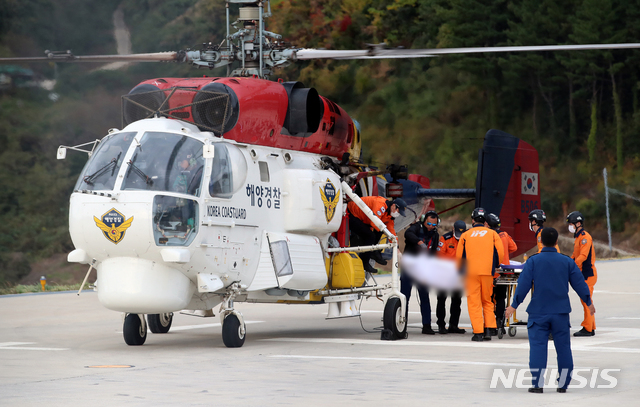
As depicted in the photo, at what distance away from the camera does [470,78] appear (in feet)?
167

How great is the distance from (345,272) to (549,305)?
17.6 feet

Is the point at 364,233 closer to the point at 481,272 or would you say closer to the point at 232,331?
the point at 481,272

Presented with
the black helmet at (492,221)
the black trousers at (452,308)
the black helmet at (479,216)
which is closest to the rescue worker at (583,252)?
the black helmet at (492,221)

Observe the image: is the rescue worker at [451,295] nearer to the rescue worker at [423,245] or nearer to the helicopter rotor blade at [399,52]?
the rescue worker at [423,245]

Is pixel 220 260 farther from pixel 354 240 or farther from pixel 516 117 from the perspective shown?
→ pixel 516 117

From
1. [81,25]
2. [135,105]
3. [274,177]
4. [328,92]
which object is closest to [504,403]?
[274,177]

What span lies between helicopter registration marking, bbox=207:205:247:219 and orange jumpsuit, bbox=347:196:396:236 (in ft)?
8.53

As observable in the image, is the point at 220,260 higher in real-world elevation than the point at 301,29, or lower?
lower

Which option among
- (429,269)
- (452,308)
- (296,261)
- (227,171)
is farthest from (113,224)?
(452,308)

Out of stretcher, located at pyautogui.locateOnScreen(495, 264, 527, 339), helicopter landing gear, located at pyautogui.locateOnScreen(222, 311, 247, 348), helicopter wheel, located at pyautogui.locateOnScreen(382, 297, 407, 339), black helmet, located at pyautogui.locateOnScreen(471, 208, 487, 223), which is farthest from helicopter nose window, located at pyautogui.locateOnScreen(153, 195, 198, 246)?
stretcher, located at pyautogui.locateOnScreen(495, 264, 527, 339)

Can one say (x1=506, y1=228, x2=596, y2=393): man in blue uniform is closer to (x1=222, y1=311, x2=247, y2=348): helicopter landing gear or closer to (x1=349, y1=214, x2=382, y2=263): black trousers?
(x1=222, y1=311, x2=247, y2=348): helicopter landing gear

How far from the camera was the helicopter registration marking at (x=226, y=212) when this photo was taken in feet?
35.8

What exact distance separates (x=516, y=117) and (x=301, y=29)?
1483 centimetres

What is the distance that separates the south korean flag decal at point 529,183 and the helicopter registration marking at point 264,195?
525 centimetres
